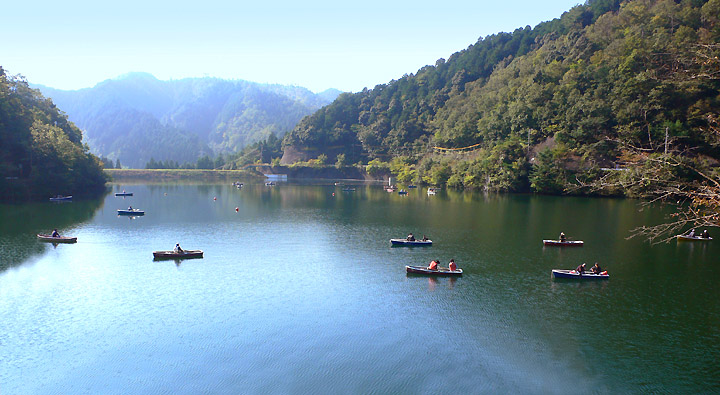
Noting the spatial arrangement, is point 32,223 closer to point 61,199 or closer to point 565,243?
point 61,199

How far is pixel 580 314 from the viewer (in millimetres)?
Answer: 26484

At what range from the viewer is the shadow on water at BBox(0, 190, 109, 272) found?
132 ft

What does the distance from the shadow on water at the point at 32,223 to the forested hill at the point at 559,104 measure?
187 feet

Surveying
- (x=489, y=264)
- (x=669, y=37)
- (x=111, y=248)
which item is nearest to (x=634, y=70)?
(x=669, y=37)

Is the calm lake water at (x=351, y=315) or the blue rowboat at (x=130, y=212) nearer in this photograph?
the calm lake water at (x=351, y=315)

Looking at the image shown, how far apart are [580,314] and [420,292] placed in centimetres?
946

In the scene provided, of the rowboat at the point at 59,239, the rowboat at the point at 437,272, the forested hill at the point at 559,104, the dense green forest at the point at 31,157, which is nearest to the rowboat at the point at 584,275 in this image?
the rowboat at the point at 437,272

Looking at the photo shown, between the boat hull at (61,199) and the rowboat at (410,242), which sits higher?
the boat hull at (61,199)

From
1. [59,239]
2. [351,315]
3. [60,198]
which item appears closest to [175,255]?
[59,239]

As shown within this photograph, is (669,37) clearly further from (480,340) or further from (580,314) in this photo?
(480,340)

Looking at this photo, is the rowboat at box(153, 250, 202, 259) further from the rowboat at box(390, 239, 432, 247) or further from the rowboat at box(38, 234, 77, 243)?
the rowboat at box(390, 239, 432, 247)

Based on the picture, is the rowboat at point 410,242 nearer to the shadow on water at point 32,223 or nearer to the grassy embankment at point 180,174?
the shadow on water at point 32,223

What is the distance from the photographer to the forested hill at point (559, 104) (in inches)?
3164

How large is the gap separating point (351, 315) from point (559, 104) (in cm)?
8608
